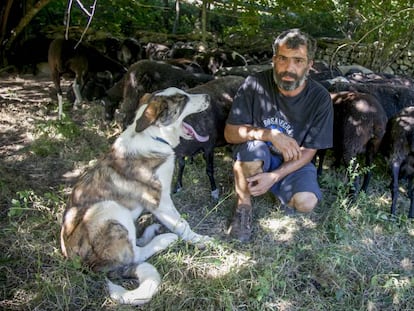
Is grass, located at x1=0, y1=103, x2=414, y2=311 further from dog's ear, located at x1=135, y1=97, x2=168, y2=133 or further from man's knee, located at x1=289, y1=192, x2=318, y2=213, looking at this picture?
dog's ear, located at x1=135, y1=97, x2=168, y2=133

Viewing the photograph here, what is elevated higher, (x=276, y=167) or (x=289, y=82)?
(x=289, y=82)

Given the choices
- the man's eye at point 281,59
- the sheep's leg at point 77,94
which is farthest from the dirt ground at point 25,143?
the man's eye at point 281,59

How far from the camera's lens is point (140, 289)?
2656 millimetres

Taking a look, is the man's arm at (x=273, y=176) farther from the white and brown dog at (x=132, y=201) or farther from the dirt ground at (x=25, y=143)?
the dirt ground at (x=25, y=143)

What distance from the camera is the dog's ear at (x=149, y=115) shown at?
123 inches

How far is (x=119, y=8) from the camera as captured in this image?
11.0 meters

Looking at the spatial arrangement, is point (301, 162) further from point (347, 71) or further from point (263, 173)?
point (347, 71)

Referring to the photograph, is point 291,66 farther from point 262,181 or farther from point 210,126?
point 210,126

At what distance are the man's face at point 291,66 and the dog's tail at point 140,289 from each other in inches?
74.1

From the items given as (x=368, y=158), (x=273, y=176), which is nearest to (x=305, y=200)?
(x=273, y=176)

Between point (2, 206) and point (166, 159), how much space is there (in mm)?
1734

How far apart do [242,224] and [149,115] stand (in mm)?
1251

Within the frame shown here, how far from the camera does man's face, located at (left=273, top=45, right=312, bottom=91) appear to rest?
3354mm

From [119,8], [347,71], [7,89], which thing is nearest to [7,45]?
[7,89]
